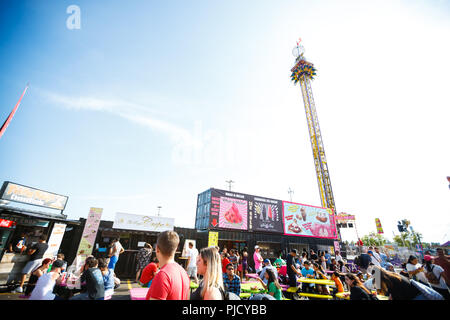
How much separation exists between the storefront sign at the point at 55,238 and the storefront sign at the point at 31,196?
1.70 m

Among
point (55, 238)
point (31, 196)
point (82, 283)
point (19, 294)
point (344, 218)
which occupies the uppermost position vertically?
point (344, 218)

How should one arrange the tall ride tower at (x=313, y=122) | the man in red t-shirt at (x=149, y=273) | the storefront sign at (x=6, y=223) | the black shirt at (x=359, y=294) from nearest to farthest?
the black shirt at (x=359, y=294)
the man in red t-shirt at (x=149, y=273)
the storefront sign at (x=6, y=223)
the tall ride tower at (x=313, y=122)

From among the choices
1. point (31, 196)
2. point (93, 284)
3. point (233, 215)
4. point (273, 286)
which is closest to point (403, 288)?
point (273, 286)

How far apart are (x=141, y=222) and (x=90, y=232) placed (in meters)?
2.82

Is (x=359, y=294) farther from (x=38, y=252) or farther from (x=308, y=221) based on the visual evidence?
(x=308, y=221)

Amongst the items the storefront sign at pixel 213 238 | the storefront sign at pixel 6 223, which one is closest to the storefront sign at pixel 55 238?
the storefront sign at pixel 6 223

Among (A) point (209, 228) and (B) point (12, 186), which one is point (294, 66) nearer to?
(A) point (209, 228)

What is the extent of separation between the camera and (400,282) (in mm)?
3398

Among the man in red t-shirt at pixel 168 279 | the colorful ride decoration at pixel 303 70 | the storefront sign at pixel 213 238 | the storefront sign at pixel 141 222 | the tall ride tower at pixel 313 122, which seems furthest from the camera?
the colorful ride decoration at pixel 303 70

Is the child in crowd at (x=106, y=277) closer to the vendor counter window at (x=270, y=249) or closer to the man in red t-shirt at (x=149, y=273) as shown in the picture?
the man in red t-shirt at (x=149, y=273)

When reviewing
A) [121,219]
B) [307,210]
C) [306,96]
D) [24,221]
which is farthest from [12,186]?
[306,96]

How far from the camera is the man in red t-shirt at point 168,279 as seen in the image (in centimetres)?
178

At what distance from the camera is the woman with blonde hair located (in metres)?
2.10

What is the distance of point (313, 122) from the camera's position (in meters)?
35.4
